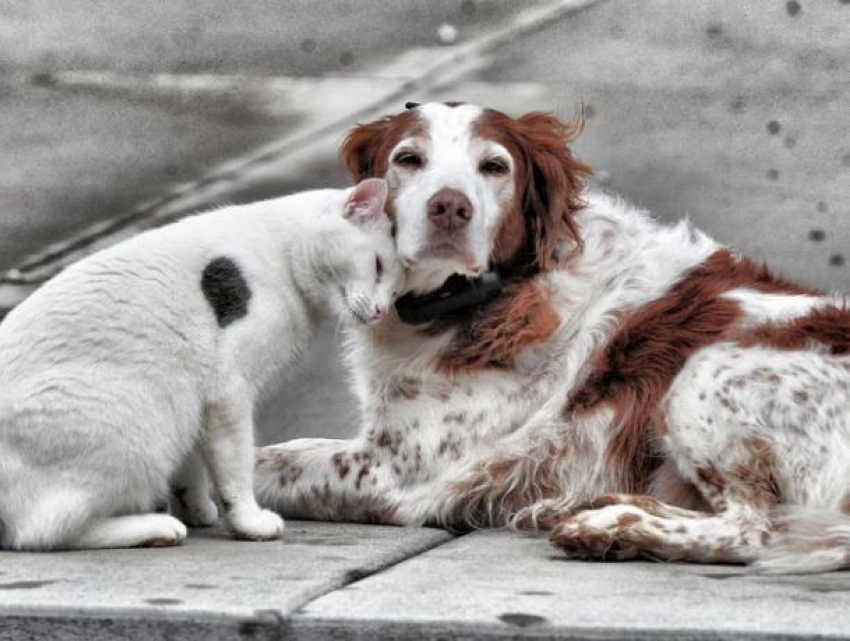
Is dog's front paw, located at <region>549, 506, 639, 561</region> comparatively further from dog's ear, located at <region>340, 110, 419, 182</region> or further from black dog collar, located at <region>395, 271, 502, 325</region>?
dog's ear, located at <region>340, 110, 419, 182</region>

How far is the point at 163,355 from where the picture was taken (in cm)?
309

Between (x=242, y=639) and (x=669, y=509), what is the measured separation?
129 cm

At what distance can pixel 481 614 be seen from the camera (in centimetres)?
241

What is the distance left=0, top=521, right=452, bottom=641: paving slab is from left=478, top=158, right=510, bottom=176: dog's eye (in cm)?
101

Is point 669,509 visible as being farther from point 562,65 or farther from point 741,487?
point 562,65

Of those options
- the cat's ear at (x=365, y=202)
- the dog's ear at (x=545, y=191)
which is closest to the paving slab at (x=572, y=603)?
the cat's ear at (x=365, y=202)

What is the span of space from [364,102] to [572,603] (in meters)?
3.16

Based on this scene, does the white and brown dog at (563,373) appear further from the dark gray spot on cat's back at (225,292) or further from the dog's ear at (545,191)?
the dark gray spot on cat's back at (225,292)

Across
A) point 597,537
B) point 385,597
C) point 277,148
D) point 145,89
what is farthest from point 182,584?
point 145,89

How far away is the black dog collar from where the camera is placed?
3.81m

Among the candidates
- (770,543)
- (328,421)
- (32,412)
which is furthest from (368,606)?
(328,421)

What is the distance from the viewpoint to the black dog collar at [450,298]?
12.5ft

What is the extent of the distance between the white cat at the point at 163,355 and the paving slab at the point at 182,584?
11 cm

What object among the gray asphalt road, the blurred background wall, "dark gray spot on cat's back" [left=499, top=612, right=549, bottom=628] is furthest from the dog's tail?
the gray asphalt road
